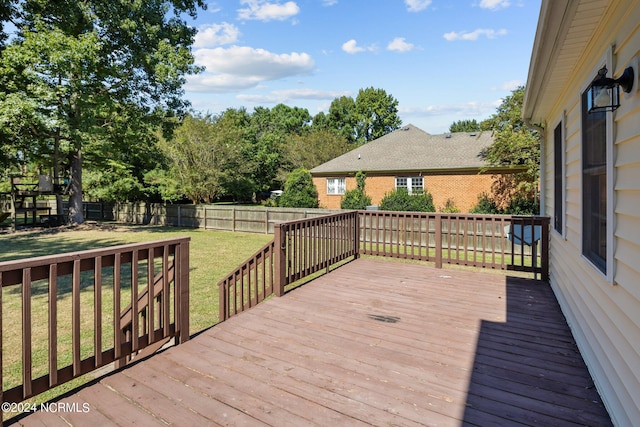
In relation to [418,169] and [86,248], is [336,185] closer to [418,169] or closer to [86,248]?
[418,169]

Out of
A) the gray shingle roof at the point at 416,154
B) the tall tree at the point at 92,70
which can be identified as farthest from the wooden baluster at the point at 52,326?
the gray shingle roof at the point at 416,154

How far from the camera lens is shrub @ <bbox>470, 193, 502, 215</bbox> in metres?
15.6

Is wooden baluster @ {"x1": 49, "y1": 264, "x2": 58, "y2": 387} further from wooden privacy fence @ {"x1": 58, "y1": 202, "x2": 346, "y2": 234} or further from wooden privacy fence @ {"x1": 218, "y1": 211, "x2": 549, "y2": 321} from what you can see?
wooden privacy fence @ {"x1": 58, "y1": 202, "x2": 346, "y2": 234}

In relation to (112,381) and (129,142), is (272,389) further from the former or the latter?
(129,142)

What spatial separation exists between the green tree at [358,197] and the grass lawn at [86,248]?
18.5ft

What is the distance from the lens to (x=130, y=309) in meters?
2.84

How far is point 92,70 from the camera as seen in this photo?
1414cm

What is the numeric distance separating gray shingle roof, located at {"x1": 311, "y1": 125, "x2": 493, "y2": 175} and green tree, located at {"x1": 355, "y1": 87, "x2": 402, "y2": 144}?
23.5 meters

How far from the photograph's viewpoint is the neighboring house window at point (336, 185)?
21.1 meters

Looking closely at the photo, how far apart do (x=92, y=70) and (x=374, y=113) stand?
36318 mm

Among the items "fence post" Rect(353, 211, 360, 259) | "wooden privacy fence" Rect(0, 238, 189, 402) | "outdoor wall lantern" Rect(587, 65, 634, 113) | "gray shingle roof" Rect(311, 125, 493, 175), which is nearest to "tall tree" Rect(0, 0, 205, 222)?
"gray shingle roof" Rect(311, 125, 493, 175)

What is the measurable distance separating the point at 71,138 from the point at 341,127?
3715 centimetres

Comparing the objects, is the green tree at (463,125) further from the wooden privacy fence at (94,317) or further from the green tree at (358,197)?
the wooden privacy fence at (94,317)

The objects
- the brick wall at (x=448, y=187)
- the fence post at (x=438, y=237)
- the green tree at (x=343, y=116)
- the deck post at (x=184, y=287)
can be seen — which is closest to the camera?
the deck post at (x=184, y=287)
